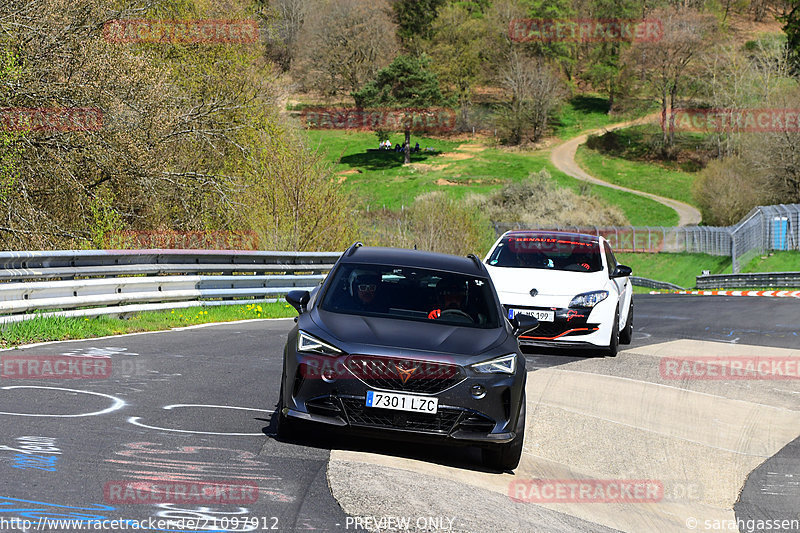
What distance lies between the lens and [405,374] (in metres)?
6.91

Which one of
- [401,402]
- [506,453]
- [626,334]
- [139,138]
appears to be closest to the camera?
[401,402]

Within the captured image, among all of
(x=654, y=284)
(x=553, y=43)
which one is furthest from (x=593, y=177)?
(x=654, y=284)

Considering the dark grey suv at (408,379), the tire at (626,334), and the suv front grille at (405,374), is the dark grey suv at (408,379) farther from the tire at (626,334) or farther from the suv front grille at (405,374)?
the tire at (626,334)

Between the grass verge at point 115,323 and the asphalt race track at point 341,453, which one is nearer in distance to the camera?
the asphalt race track at point 341,453

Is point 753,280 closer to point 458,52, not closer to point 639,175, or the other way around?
point 639,175

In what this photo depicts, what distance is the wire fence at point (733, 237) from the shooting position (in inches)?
2055

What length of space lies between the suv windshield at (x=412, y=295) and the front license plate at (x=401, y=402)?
108cm

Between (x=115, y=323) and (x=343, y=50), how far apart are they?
114548 millimetres

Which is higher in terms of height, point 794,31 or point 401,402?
point 401,402

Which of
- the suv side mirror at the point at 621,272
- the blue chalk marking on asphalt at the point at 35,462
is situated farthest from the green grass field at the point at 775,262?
the blue chalk marking on asphalt at the point at 35,462

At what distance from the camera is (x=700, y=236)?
2447 inches

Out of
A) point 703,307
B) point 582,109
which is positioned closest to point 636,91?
point 582,109

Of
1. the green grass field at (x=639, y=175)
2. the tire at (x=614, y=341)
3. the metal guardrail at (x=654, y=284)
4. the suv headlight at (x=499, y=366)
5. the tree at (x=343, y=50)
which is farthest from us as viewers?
the tree at (x=343, y=50)

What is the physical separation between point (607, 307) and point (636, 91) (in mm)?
112234
